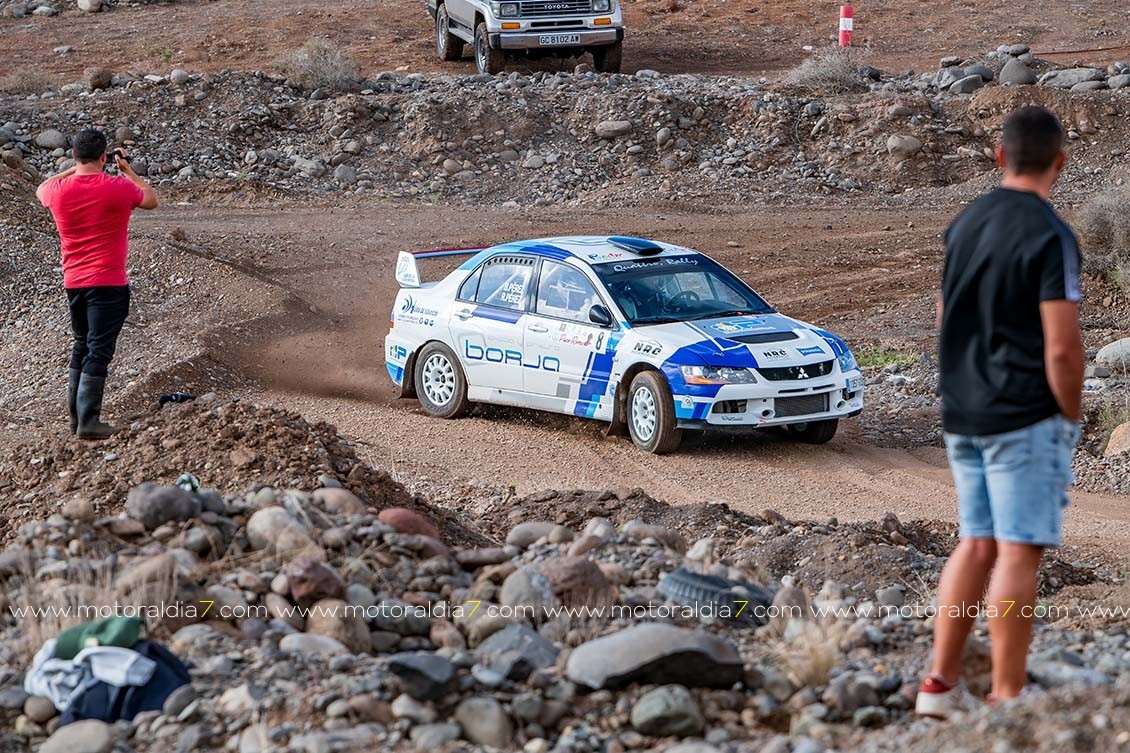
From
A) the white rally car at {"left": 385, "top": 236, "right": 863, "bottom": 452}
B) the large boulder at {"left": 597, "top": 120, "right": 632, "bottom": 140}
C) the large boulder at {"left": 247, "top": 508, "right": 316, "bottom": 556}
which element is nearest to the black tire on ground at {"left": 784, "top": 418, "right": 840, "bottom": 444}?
the white rally car at {"left": 385, "top": 236, "right": 863, "bottom": 452}

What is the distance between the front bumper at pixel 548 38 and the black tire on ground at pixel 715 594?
21724 millimetres

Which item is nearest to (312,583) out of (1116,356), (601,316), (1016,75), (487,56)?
(601,316)

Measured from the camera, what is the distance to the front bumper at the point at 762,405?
39.3ft

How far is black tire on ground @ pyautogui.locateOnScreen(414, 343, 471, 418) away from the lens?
44.9 feet

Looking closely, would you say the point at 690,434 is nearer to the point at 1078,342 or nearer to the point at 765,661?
the point at 765,661

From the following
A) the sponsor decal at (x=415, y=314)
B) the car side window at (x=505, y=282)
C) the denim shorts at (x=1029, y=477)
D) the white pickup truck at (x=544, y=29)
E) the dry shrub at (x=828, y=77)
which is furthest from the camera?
the white pickup truck at (x=544, y=29)

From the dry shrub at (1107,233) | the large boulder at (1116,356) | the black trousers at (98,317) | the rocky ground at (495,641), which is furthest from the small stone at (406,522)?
the dry shrub at (1107,233)

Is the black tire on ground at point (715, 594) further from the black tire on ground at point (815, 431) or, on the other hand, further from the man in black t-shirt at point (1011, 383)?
the black tire on ground at point (815, 431)

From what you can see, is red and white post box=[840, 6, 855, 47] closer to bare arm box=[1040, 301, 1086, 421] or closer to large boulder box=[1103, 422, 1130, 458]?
large boulder box=[1103, 422, 1130, 458]

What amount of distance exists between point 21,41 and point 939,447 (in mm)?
27663

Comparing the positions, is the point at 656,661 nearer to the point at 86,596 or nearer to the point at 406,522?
the point at 406,522

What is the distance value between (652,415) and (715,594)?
17.6 feet

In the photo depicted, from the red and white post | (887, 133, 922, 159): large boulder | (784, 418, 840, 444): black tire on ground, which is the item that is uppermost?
the red and white post

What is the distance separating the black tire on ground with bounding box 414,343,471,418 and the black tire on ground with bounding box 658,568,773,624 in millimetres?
6616
